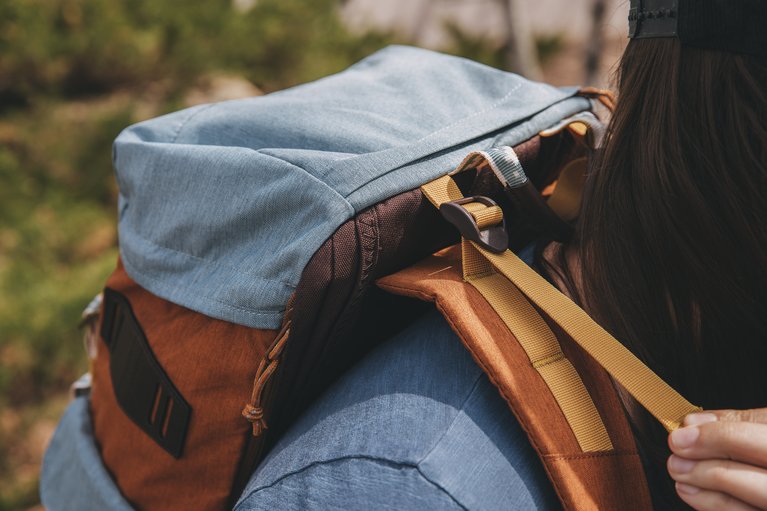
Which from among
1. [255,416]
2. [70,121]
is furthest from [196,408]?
[70,121]

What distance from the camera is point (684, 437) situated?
2.06ft

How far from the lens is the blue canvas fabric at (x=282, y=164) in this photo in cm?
74

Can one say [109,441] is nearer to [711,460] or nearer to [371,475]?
[371,475]

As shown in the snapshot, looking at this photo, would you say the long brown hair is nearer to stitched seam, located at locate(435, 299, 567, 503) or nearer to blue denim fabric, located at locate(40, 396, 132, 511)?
stitched seam, located at locate(435, 299, 567, 503)

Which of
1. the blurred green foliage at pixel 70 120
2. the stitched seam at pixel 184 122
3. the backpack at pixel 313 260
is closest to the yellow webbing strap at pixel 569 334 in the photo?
the backpack at pixel 313 260

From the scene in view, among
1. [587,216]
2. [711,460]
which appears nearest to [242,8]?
[587,216]

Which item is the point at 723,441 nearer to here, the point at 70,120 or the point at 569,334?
the point at 569,334

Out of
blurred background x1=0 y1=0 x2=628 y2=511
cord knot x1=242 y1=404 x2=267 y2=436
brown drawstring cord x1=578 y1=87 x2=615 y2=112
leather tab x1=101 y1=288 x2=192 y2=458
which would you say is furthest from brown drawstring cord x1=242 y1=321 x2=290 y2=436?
blurred background x1=0 y1=0 x2=628 y2=511

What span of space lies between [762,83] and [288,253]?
1.60ft

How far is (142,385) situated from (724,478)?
2.22ft

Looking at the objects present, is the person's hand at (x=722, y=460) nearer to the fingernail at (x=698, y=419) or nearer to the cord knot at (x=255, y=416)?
the fingernail at (x=698, y=419)

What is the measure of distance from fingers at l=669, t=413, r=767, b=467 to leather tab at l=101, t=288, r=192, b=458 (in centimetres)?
54

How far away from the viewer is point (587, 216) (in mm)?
808

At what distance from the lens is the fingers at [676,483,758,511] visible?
0.59 m
